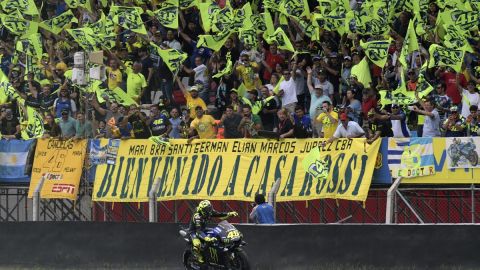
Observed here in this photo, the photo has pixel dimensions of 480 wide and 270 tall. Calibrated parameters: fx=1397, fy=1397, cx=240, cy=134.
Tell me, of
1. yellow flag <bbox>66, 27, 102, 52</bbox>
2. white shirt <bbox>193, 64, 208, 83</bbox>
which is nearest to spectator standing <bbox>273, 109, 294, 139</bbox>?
white shirt <bbox>193, 64, 208, 83</bbox>

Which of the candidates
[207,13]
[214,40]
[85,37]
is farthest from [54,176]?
[207,13]

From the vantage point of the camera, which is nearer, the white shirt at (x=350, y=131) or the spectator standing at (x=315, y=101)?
the white shirt at (x=350, y=131)

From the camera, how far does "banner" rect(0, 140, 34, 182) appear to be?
27.8 metres

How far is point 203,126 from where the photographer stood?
25969 mm

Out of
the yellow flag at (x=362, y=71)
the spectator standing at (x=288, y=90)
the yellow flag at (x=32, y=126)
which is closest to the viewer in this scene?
the yellow flag at (x=362, y=71)

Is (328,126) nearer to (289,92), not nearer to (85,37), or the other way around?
(289,92)

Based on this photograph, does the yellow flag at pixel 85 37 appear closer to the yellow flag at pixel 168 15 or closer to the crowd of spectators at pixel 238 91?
the crowd of spectators at pixel 238 91

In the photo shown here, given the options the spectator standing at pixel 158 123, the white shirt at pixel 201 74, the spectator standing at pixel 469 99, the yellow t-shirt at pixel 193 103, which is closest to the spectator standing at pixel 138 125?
the spectator standing at pixel 158 123

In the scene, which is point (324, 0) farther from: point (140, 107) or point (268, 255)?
point (268, 255)

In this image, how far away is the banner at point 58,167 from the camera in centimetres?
2697

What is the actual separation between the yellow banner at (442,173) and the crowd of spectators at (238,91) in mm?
463

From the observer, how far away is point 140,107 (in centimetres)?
2742

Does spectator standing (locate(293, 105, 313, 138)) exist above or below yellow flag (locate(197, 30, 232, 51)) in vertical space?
below

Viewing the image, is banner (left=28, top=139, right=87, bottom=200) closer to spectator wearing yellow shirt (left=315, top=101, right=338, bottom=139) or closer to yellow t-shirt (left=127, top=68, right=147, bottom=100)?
yellow t-shirt (left=127, top=68, right=147, bottom=100)
